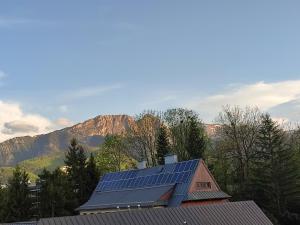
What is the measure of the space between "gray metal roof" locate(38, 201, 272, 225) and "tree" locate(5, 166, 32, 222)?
4349 cm

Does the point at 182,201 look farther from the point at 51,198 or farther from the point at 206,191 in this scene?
the point at 51,198

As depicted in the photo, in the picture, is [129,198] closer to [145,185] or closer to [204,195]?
[145,185]

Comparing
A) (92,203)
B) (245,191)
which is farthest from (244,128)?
(92,203)

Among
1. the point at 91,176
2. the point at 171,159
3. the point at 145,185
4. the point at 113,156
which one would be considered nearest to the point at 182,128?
the point at 113,156

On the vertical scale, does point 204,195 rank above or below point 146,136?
below

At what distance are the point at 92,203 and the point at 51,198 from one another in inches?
317

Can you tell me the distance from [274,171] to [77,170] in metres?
37.5

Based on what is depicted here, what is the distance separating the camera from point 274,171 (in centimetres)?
6556

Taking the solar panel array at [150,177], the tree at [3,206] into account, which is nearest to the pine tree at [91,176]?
the solar panel array at [150,177]

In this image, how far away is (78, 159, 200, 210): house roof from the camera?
197 feet

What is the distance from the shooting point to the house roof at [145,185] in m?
60.1

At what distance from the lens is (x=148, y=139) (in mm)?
96188

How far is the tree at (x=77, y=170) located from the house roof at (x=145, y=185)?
9.01 metres

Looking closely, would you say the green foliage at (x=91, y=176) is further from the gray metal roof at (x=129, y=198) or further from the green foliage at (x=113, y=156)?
the green foliage at (x=113, y=156)
